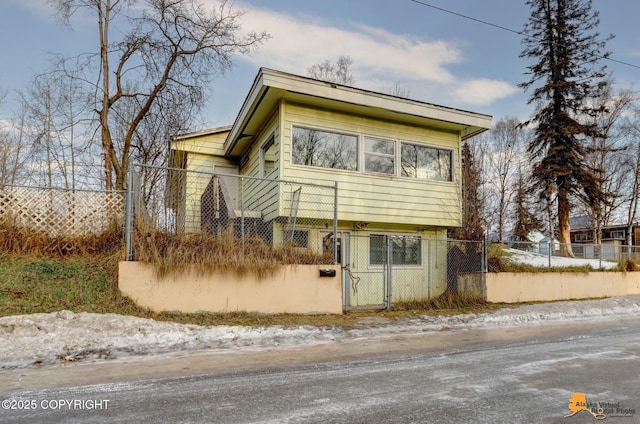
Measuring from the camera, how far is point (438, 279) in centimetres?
1161

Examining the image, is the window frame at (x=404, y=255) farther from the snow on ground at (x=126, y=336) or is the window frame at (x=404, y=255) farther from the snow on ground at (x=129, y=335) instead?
the snow on ground at (x=126, y=336)

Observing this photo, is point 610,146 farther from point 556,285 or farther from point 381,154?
point 381,154

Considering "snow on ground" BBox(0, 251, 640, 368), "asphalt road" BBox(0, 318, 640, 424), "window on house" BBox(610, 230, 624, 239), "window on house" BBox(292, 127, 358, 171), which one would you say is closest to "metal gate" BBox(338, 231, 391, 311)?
"snow on ground" BBox(0, 251, 640, 368)

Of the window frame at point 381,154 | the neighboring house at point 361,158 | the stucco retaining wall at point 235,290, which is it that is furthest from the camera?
the window frame at point 381,154

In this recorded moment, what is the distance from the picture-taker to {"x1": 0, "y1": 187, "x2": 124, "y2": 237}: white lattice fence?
26.7 feet

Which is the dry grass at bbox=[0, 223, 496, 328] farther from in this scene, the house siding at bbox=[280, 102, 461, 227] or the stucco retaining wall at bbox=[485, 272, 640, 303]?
the stucco retaining wall at bbox=[485, 272, 640, 303]

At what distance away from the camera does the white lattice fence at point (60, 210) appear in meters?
8.14

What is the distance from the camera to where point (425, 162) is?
11.7 meters

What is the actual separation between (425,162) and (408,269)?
3.15m

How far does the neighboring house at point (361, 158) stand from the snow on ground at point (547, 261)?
3.95 metres

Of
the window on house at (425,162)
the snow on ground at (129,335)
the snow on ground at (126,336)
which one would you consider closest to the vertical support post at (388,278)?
the snow on ground at (129,335)

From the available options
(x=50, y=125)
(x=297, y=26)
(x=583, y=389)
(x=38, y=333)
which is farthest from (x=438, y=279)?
(x=50, y=125)

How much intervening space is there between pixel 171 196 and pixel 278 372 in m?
5.19

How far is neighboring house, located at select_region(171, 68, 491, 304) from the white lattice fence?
5.45 ft
